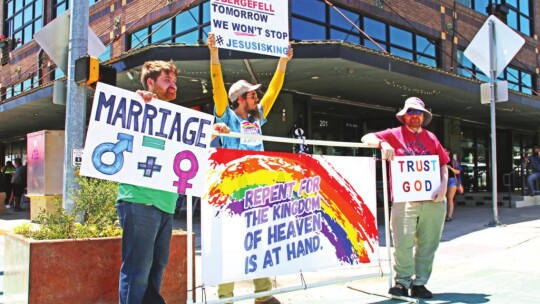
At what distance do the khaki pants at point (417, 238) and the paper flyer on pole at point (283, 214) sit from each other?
0.25 meters

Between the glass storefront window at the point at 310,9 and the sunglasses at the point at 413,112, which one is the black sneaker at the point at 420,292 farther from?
the glass storefront window at the point at 310,9

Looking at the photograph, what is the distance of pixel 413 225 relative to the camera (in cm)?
475

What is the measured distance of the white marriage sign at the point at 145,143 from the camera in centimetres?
321

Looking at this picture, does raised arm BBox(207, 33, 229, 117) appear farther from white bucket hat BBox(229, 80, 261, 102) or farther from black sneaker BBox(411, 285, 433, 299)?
black sneaker BBox(411, 285, 433, 299)

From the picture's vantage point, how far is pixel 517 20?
65.6 ft

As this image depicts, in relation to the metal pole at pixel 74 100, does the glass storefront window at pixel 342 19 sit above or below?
above

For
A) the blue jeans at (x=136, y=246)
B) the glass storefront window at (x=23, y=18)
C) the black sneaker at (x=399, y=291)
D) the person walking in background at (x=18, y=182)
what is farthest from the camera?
the glass storefront window at (x=23, y=18)

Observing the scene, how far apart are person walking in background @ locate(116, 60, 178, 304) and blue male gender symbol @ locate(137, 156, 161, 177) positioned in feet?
0.37

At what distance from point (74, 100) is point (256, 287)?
3.73 metres

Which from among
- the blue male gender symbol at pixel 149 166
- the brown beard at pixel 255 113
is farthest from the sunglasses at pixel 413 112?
the blue male gender symbol at pixel 149 166

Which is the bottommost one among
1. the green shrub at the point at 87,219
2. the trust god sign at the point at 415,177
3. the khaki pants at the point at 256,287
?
A: the khaki pants at the point at 256,287

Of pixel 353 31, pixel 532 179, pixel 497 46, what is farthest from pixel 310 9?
pixel 532 179

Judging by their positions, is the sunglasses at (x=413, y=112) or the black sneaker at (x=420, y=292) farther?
the sunglasses at (x=413, y=112)

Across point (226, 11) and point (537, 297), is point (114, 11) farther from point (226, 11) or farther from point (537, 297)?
point (537, 297)
